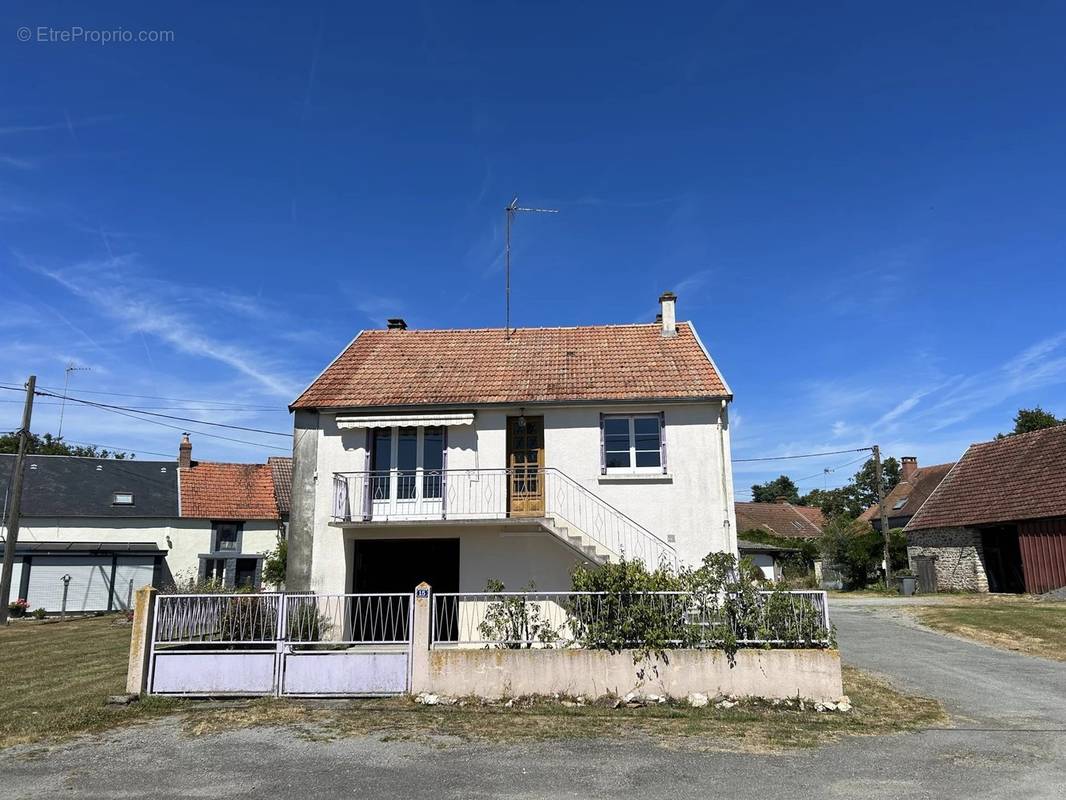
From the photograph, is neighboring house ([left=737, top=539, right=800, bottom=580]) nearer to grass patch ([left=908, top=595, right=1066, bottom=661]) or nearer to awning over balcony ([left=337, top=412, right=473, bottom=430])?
grass patch ([left=908, top=595, right=1066, bottom=661])

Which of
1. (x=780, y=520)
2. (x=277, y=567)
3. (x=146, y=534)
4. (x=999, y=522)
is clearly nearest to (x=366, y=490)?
(x=277, y=567)

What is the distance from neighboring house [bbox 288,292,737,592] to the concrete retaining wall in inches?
187

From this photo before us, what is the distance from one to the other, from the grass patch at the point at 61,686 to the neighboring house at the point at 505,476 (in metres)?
4.40

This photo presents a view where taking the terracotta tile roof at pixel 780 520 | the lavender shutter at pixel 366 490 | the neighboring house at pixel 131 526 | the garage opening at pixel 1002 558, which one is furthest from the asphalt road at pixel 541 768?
the terracotta tile roof at pixel 780 520

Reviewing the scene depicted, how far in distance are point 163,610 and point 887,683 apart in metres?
11.5

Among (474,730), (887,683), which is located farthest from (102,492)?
(887,683)

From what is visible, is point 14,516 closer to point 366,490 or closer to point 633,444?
point 366,490

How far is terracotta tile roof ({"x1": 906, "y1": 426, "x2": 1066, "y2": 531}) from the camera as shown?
28.2 m

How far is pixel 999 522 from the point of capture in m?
29.1

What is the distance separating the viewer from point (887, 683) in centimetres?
1180

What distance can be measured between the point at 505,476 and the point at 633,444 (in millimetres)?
3033

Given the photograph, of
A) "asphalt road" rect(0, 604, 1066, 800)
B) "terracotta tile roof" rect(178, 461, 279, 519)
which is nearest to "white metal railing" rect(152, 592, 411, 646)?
"asphalt road" rect(0, 604, 1066, 800)

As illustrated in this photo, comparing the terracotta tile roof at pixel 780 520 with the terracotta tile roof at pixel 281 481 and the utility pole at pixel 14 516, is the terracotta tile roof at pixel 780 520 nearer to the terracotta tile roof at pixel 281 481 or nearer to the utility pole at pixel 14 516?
the terracotta tile roof at pixel 281 481

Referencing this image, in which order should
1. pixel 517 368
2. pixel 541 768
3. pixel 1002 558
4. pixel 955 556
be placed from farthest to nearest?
1. pixel 955 556
2. pixel 1002 558
3. pixel 517 368
4. pixel 541 768
